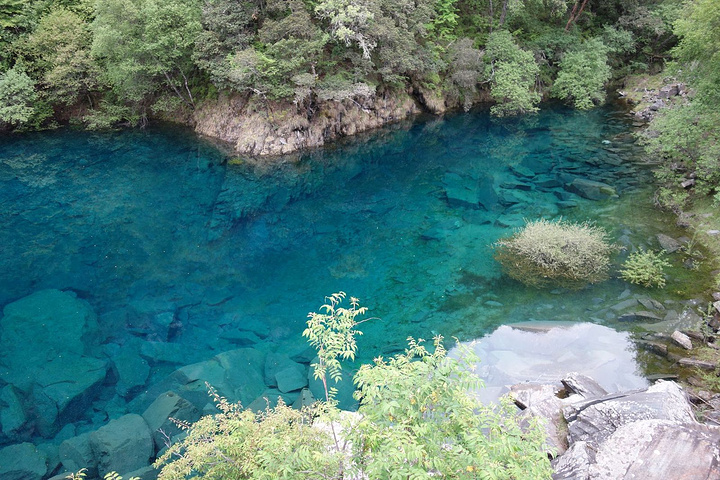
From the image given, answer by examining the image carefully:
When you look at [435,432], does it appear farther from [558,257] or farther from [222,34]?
[222,34]

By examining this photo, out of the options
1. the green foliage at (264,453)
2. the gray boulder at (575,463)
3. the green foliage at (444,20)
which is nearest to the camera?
the green foliage at (264,453)

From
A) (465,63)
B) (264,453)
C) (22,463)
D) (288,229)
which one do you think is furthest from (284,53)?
(264,453)

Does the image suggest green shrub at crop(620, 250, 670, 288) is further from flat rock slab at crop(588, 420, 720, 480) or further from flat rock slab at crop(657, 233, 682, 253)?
flat rock slab at crop(588, 420, 720, 480)

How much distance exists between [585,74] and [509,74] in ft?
18.2

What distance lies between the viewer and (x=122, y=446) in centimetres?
927

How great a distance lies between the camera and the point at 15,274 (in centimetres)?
1611

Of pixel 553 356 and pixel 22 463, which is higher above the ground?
pixel 553 356

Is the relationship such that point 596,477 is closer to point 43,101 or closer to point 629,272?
point 629,272

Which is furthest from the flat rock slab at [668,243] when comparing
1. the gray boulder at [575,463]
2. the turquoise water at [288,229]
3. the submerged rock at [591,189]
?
the gray boulder at [575,463]

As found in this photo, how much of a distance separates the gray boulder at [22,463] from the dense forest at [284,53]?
19.4m

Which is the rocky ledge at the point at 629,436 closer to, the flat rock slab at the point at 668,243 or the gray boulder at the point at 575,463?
the gray boulder at the point at 575,463

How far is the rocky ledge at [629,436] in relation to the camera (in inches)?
270

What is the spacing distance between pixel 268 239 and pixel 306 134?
10985 mm

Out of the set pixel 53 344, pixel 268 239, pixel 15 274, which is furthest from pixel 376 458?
pixel 15 274
